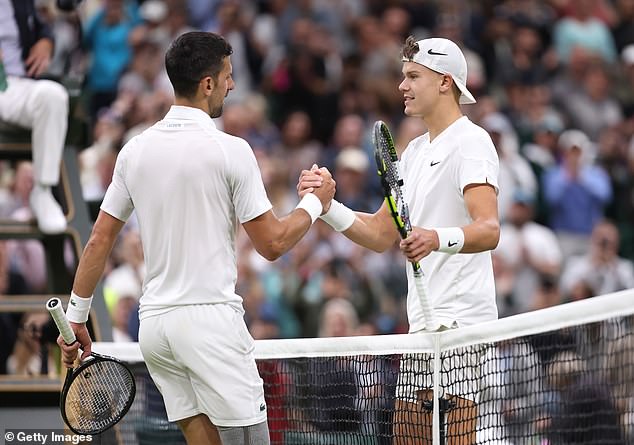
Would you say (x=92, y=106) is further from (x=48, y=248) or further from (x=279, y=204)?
(x=48, y=248)

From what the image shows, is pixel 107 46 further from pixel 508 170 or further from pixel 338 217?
pixel 338 217

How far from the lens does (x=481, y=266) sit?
6.04 m

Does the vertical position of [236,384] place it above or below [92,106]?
below

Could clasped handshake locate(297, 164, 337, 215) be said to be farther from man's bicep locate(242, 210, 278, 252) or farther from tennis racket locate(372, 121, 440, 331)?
man's bicep locate(242, 210, 278, 252)

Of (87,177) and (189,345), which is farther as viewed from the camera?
(87,177)

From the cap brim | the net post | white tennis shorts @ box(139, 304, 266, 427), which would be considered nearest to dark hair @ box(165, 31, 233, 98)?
white tennis shorts @ box(139, 304, 266, 427)

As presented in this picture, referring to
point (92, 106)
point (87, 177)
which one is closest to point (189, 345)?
point (87, 177)

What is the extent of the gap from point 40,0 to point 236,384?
4.83 m

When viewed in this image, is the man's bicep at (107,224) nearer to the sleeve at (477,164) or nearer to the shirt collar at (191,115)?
the shirt collar at (191,115)

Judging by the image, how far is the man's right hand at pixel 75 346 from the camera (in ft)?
18.9

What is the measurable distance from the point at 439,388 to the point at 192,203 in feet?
4.83

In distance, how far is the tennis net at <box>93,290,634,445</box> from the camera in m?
5.80

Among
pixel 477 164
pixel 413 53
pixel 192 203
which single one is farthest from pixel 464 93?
pixel 192 203

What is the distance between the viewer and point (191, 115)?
5477 mm
